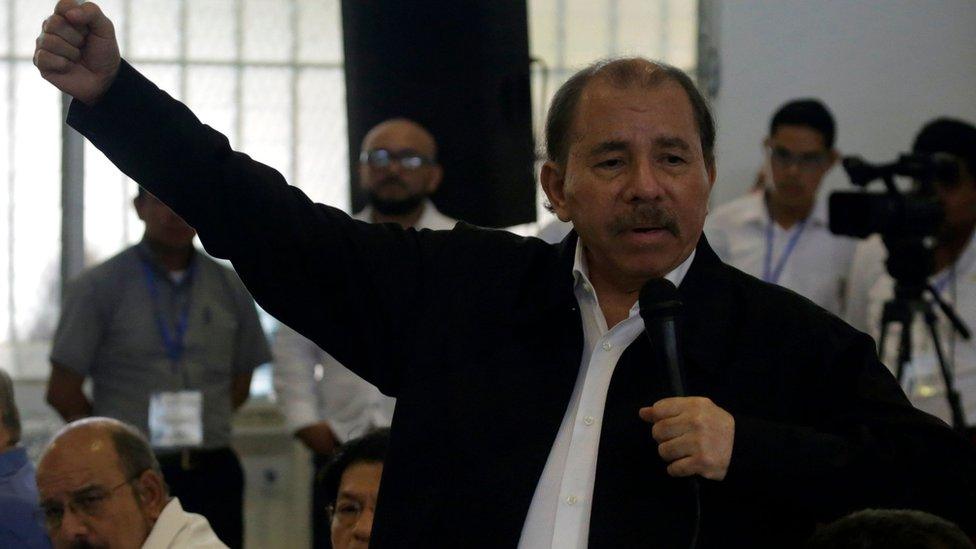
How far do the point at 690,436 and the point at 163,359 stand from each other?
11.1 feet

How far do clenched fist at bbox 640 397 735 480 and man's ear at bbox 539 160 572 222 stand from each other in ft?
1.49

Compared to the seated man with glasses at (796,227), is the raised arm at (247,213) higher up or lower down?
higher up

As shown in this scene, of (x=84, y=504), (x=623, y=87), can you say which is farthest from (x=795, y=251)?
(x=623, y=87)

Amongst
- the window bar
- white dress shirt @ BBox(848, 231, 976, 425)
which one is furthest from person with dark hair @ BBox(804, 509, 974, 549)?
the window bar

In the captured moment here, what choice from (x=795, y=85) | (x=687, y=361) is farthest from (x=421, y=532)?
(x=795, y=85)

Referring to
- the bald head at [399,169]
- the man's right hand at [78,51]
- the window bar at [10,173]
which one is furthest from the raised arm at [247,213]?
the window bar at [10,173]

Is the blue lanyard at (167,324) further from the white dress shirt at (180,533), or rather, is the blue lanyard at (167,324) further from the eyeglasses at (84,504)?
the white dress shirt at (180,533)

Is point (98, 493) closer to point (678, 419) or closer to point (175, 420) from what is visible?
point (175, 420)

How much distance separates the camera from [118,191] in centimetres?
606

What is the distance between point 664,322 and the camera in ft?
5.39

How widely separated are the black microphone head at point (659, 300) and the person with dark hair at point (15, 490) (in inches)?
77.2

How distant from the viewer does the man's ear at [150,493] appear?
3174 millimetres

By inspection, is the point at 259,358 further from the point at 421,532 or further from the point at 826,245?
the point at 421,532

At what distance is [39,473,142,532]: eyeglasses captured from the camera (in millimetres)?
3150
